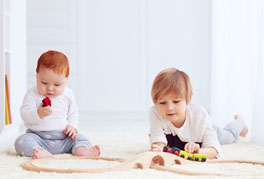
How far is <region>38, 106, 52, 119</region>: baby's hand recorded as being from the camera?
1.50m

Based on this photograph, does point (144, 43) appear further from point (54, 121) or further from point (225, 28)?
point (54, 121)

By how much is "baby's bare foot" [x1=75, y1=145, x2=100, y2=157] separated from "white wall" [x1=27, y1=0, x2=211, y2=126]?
6.26ft

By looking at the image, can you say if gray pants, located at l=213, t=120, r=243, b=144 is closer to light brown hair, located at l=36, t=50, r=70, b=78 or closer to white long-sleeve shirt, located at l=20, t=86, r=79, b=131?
white long-sleeve shirt, located at l=20, t=86, r=79, b=131

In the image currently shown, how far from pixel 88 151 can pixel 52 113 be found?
0.21 metres

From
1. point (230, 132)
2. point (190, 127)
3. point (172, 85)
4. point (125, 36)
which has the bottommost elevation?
point (230, 132)

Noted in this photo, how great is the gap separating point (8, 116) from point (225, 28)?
1405mm

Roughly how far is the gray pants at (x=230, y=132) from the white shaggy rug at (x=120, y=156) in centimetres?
4

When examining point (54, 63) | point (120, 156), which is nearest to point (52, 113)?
point (54, 63)

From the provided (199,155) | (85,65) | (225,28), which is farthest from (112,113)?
(199,155)

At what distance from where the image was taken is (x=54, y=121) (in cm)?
165

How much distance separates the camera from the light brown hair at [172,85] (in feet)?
4.82

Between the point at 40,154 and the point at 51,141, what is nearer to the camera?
the point at 40,154

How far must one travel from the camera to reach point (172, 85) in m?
1.47

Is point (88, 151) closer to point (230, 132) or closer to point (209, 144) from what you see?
point (209, 144)
